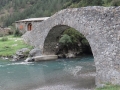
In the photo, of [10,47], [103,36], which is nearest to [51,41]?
[10,47]

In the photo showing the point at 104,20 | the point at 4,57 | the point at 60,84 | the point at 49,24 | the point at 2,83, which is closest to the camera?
the point at 104,20

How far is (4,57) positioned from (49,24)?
6.32m

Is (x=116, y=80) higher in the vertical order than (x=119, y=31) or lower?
lower

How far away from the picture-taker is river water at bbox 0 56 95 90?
15.3 metres

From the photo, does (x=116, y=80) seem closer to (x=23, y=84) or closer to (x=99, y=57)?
(x=99, y=57)

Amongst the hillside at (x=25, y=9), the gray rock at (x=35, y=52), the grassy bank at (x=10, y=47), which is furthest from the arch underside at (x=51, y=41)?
the hillside at (x=25, y=9)

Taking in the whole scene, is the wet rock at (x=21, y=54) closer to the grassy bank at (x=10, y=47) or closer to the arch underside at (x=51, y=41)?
the grassy bank at (x=10, y=47)

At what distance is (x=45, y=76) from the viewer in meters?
18.4

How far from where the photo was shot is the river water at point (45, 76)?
15253 millimetres

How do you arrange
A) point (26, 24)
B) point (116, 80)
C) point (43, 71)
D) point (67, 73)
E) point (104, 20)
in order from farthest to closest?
point (26, 24)
point (43, 71)
point (67, 73)
point (104, 20)
point (116, 80)

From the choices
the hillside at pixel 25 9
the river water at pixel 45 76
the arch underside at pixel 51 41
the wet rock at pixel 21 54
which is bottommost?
the river water at pixel 45 76

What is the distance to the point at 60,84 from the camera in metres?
15.6

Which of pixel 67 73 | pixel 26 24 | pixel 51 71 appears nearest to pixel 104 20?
pixel 67 73

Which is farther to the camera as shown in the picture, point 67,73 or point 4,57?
point 4,57
